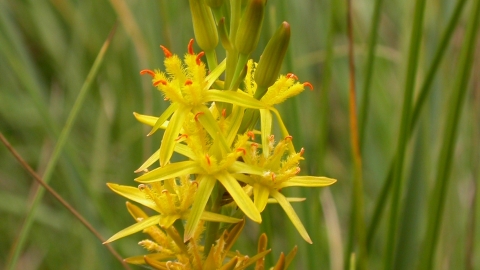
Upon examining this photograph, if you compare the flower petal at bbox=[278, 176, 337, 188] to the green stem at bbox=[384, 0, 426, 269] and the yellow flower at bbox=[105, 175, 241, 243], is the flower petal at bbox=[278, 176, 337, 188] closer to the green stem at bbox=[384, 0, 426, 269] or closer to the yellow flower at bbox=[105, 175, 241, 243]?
the yellow flower at bbox=[105, 175, 241, 243]

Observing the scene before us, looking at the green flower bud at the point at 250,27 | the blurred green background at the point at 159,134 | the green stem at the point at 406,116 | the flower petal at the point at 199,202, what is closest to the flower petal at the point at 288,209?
the flower petal at the point at 199,202

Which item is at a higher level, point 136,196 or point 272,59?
point 272,59

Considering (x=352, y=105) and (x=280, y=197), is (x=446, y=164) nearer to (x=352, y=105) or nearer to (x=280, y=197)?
(x=352, y=105)

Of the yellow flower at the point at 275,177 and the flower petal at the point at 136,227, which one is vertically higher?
the yellow flower at the point at 275,177

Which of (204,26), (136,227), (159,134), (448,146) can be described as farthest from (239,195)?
(159,134)

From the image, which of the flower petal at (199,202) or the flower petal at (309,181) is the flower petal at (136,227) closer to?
the flower petal at (199,202)

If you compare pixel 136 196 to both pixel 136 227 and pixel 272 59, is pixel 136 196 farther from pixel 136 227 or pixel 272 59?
pixel 272 59

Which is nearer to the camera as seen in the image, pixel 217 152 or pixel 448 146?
pixel 217 152
